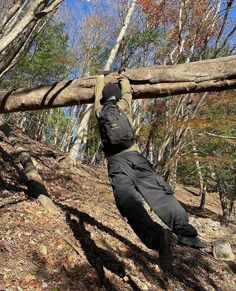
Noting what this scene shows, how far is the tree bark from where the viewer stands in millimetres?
3646

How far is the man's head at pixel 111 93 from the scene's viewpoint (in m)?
3.87

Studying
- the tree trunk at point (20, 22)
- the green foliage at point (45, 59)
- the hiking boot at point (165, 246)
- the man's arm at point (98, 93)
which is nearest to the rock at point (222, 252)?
the hiking boot at point (165, 246)

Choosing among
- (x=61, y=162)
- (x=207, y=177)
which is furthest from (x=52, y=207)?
(x=207, y=177)

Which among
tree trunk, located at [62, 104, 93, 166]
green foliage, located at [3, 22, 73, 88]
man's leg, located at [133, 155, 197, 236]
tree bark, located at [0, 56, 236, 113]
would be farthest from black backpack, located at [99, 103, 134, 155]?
green foliage, located at [3, 22, 73, 88]

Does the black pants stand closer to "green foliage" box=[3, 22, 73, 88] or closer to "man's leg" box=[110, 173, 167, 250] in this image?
"man's leg" box=[110, 173, 167, 250]

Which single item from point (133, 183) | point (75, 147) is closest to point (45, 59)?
point (75, 147)

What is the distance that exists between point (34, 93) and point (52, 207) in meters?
2.24

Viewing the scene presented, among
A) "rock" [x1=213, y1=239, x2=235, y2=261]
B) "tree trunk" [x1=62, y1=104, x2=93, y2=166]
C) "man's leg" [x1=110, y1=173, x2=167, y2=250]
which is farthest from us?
"tree trunk" [x1=62, y1=104, x2=93, y2=166]

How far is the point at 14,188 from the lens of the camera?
6422mm

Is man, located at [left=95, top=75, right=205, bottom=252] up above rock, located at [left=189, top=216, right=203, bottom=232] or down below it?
above

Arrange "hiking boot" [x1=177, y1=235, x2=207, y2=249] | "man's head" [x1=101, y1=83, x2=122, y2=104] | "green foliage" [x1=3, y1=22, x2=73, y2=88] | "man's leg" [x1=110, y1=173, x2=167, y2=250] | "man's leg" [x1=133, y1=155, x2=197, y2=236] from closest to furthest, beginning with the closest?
1. "hiking boot" [x1=177, y1=235, x2=207, y2=249]
2. "man's leg" [x1=133, y1=155, x2=197, y2=236]
3. "man's leg" [x1=110, y1=173, x2=167, y2=250]
4. "man's head" [x1=101, y1=83, x2=122, y2=104]
5. "green foliage" [x1=3, y1=22, x2=73, y2=88]

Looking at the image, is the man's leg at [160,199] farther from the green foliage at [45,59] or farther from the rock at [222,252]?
the green foliage at [45,59]

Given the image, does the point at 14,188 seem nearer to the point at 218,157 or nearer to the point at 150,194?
the point at 150,194

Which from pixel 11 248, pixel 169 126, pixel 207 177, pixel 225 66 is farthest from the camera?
pixel 207 177
